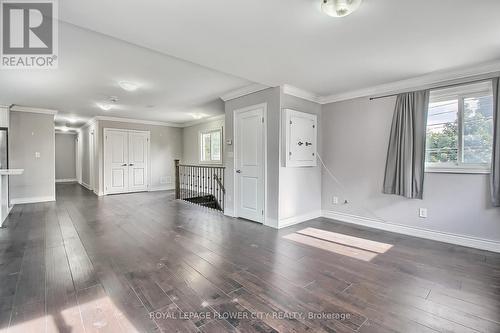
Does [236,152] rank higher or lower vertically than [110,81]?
lower

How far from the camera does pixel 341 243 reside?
3.40 metres

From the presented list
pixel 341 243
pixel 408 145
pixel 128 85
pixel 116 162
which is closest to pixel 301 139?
pixel 408 145

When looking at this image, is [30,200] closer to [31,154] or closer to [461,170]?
[31,154]

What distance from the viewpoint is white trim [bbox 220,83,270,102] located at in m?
4.20

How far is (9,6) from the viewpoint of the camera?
80.4 inches

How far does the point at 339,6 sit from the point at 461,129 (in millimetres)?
2838

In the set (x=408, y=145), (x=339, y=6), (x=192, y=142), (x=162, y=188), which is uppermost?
(x=339, y=6)

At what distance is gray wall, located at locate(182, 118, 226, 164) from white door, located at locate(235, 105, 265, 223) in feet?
11.2

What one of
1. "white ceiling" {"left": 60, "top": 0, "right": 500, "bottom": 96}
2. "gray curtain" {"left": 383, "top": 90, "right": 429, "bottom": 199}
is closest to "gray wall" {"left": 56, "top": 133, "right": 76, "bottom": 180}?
"white ceiling" {"left": 60, "top": 0, "right": 500, "bottom": 96}

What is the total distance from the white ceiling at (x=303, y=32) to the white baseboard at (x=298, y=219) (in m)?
2.46

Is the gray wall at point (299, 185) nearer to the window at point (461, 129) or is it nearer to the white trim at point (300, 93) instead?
the white trim at point (300, 93)

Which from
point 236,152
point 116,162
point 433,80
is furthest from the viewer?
point 116,162

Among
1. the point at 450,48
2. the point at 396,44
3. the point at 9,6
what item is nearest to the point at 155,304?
the point at 9,6

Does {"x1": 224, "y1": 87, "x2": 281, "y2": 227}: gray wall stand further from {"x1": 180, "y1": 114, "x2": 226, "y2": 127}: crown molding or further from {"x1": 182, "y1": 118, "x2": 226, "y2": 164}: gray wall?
{"x1": 182, "y1": 118, "x2": 226, "y2": 164}: gray wall
